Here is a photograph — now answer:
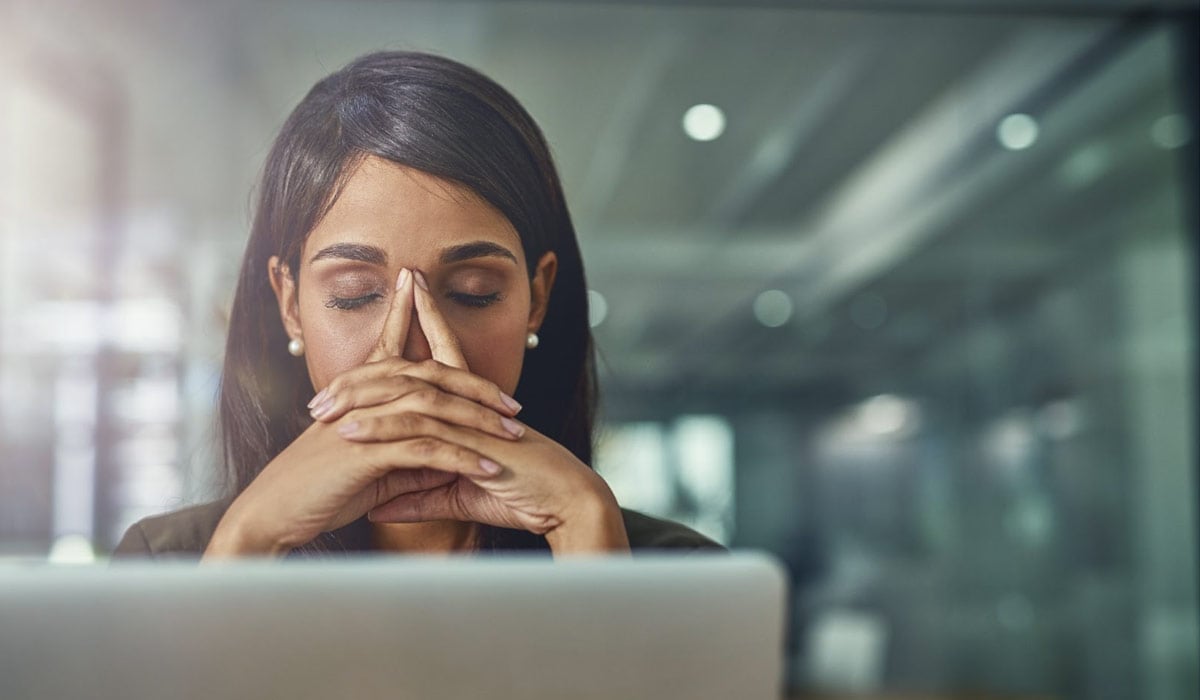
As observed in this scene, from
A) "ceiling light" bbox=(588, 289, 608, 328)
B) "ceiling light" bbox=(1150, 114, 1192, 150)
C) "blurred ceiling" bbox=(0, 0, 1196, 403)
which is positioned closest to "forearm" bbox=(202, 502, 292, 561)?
"ceiling light" bbox=(588, 289, 608, 328)

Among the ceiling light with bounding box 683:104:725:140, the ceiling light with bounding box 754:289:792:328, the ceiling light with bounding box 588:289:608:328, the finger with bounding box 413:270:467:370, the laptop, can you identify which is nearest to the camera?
the laptop

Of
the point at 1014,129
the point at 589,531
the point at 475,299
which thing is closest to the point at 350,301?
the point at 475,299

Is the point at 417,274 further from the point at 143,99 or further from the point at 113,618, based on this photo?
the point at 143,99

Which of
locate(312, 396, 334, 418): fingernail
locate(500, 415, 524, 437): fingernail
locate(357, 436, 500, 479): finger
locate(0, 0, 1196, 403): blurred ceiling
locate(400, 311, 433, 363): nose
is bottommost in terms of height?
locate(357, 436, 500, 479): finger

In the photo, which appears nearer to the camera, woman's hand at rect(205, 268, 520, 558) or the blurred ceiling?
woman's hand at rect(205, 268, 520, 558)

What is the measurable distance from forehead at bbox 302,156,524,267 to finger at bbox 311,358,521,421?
17 centimetres

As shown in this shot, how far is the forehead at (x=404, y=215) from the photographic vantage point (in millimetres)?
1441

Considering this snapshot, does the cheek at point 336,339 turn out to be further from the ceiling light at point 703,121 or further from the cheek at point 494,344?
the ceiling light at point 703,121

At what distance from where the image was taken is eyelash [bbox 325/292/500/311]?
1.43 meters

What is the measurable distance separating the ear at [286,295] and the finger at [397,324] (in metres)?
0.17

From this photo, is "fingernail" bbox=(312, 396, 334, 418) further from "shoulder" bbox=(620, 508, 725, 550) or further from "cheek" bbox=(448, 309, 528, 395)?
"shoulder" bbox=(620, 508, 725, 550)

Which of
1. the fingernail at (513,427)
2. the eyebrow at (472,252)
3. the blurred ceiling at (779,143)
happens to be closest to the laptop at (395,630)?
the fingernail at (513,427)

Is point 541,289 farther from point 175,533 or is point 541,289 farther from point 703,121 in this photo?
point 703,121

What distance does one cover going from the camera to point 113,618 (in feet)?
1.88
